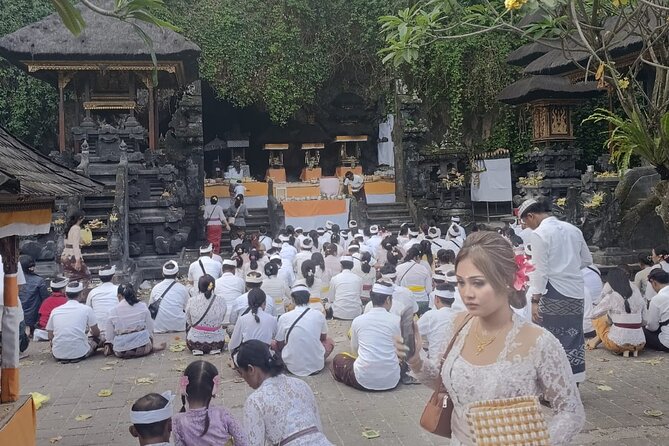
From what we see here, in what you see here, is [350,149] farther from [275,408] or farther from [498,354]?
[498,354]

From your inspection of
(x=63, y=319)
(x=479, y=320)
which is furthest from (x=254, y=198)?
(x=479, y=320)

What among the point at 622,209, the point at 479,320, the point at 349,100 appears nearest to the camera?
the point at 479,320

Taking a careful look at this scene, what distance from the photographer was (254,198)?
79.4 feet

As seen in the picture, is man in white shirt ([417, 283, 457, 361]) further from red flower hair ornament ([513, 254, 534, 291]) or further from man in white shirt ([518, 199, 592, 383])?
red flower hair ornament ([513, 254, 534, 291])

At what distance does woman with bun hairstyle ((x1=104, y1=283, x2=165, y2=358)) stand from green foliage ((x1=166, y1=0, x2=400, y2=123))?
64.0ft

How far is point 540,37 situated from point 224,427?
5.48m

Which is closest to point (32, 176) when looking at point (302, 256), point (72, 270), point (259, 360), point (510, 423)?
point (259, 360)

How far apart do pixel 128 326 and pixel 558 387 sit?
23.7ft

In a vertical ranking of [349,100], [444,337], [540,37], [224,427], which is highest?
[349,100]

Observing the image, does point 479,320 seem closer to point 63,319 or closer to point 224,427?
point 224,427

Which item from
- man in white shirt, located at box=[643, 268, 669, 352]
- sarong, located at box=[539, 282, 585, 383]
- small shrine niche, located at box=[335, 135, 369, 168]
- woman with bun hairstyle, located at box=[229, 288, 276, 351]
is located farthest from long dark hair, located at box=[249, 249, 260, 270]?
small shrine niche, located at box=[335, 135, 369, 168]

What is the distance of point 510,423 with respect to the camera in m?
2.66

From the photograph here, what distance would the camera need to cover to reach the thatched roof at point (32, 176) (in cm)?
395

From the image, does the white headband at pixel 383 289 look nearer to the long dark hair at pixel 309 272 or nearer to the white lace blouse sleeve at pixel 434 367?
the long dark hair at pixel 309 272
